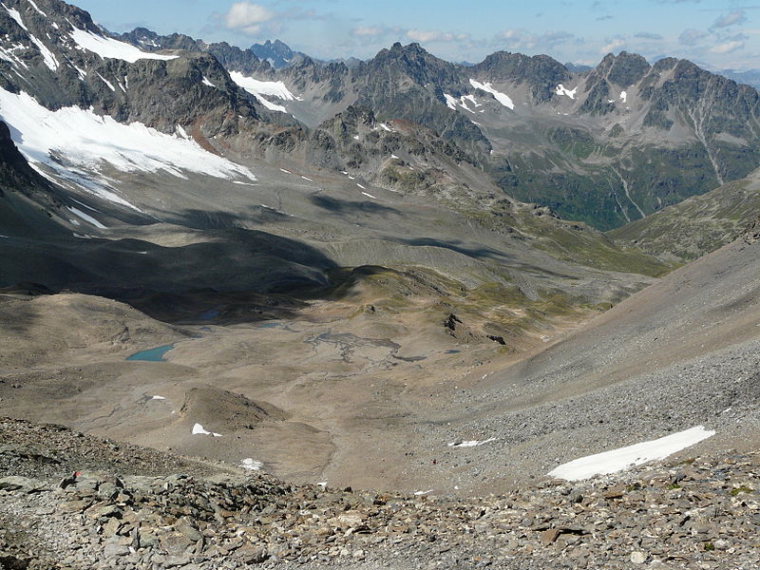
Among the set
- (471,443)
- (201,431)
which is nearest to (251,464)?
(201,431)

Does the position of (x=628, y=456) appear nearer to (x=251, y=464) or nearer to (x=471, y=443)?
(x=471, y=443)

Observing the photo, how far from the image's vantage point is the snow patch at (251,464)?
56.1 meters

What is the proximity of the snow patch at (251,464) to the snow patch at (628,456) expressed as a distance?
86.9 ft

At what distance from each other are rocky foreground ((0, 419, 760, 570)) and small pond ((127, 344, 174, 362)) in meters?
84.6

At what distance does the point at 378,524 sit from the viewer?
26.8 meters

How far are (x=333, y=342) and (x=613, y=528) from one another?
10981cm

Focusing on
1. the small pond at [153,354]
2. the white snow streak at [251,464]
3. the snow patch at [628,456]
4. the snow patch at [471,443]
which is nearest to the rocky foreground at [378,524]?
the snow patch at [628,456]

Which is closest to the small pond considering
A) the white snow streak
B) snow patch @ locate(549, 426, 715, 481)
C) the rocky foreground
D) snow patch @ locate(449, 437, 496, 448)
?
the white snow streak

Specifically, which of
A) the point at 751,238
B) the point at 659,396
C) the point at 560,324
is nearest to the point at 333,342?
the point at 560,324

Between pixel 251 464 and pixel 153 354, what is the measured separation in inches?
2576

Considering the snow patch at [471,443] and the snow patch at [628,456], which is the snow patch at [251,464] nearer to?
the snow patch at [471,443]

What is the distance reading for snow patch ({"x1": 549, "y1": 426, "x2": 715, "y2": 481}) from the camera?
1282 inches

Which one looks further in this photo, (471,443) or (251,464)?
(251,464)

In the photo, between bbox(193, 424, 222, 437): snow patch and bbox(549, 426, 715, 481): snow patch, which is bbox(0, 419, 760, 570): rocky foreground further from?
bbox(193, 424, 222, 437): snow patch
